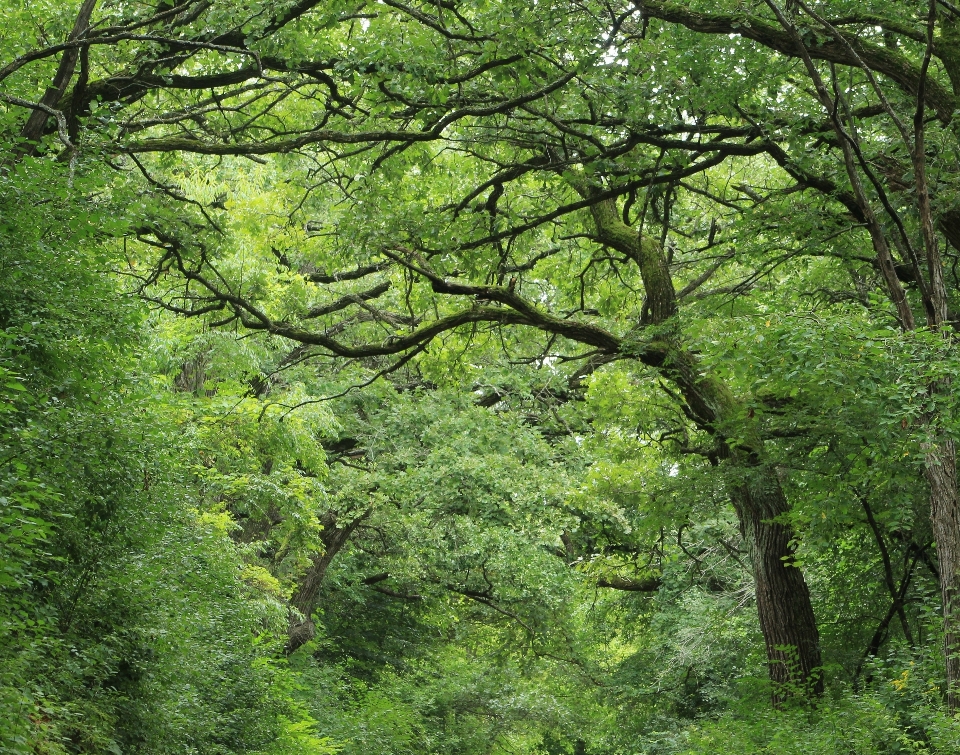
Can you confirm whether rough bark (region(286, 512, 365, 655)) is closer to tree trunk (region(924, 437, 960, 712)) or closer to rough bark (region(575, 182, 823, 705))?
rough bark (region(575, 182, 823, 705))

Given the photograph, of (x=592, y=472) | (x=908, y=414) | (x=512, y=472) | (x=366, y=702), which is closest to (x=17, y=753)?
(x=908, y=414)

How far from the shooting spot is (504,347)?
474 inches

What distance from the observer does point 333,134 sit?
9.79m

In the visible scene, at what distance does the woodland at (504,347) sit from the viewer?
7422mm

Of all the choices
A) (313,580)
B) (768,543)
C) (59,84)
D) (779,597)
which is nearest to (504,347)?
(768,543)

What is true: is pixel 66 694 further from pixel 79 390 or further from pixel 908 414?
pixel 908 414

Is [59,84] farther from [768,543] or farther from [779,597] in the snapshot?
[779,597]

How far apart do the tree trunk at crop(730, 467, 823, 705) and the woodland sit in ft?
0.14

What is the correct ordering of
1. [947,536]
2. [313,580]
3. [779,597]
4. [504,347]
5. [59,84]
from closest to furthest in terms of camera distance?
[947,536]
[59,84]
[779,597]
[504,347]
[313,580]

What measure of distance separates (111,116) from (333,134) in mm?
1908

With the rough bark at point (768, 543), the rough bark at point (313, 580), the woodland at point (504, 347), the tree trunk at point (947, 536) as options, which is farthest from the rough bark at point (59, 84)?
the rough bark at point (313, 580)

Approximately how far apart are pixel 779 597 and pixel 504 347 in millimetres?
3915

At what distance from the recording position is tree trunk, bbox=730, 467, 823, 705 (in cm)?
1025

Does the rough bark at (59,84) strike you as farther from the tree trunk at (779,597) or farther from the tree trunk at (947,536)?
the tree trunk at (947,536)
